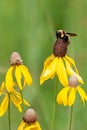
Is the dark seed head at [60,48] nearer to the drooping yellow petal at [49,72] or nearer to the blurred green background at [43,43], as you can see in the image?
the drooping yellow petal at [49,72]

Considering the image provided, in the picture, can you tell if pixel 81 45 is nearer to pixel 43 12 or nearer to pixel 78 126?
pixel 43 12

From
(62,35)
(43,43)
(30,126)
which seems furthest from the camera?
(43,43)

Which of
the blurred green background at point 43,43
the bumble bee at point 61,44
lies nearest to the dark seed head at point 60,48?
the bumble bee at point 61,44

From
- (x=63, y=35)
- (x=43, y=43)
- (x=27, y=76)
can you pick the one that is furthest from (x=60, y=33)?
(x=43, y=43)

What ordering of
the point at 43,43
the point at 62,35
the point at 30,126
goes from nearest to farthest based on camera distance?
the point at 30,126 < the point at 62,35 < the point at 43,43

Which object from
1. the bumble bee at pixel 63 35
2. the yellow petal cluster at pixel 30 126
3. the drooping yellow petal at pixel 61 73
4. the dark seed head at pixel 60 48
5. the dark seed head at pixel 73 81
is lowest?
the yellow petal cluster at pixel 30 126

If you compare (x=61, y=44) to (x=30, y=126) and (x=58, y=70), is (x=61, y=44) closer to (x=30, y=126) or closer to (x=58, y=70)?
(x=58, y=70)

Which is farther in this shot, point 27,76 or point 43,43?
point 43,43

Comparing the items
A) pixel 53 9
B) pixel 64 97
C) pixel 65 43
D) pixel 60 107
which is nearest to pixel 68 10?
pixel 53 9
